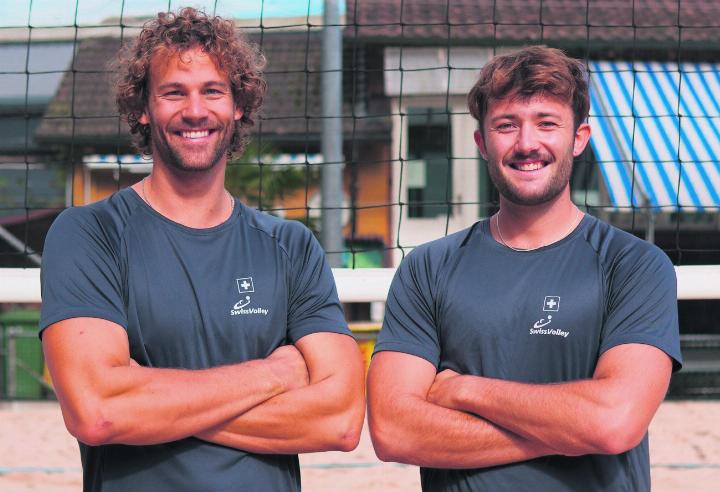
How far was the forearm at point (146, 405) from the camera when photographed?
8.27 ft

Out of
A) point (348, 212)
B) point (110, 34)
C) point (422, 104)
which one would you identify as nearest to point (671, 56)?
point (422, 104)

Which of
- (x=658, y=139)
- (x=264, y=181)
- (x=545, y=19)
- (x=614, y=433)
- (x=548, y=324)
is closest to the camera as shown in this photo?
(x=614, y=433)

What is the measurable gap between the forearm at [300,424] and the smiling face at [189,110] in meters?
0.62

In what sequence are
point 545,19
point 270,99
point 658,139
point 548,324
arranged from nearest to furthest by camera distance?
point 548,324
point 658,139
point 545,19
point 270,99

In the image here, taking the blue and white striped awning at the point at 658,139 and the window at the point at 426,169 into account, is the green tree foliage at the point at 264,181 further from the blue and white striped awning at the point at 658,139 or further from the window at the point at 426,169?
the blue and white striped awning at the point at 658,139

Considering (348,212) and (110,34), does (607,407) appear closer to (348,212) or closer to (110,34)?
(348,212)

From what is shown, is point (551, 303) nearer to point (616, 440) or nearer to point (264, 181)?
point (616, 440)

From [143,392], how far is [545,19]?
11.7 meters

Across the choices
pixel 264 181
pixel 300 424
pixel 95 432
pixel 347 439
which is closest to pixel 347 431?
pixel 347 439

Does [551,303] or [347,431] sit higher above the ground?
[551,303]

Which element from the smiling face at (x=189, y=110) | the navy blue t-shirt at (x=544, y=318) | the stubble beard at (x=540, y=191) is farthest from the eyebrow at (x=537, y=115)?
the smiling face at (x=189, y=110)

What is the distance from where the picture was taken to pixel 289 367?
2.72 meters

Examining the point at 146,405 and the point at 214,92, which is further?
the point at 214,92

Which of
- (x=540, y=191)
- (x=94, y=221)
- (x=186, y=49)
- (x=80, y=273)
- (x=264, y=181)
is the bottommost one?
(x=264, y=181)
